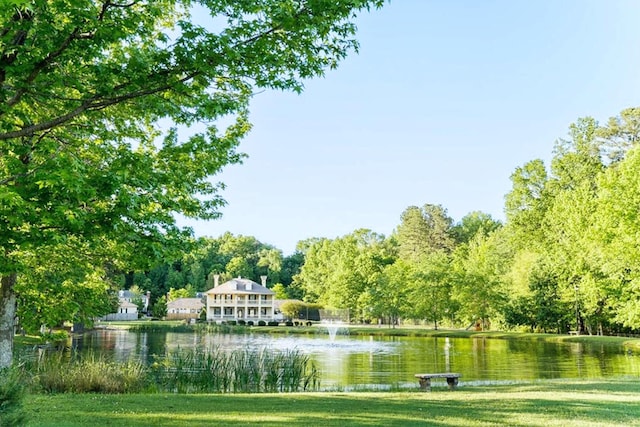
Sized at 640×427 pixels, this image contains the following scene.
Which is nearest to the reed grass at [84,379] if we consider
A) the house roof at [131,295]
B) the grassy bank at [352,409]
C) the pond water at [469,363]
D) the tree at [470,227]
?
the grassy bank at [352,409]

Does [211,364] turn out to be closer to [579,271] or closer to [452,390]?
[452,390]

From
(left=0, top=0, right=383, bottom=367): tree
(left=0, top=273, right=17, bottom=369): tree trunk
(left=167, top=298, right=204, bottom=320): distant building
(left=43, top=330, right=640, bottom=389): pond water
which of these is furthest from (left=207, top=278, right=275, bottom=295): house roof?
(left=0, top=0, right=383, bottom=367): tree

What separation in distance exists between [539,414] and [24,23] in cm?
964

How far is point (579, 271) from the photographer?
43.1 meters

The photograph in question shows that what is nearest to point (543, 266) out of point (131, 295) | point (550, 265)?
point (550, 265)

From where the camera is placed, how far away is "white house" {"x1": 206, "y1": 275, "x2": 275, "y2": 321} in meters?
80.7

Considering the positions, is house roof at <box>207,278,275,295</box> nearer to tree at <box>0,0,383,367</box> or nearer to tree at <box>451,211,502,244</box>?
tree at <box>451,211,502,244</box>

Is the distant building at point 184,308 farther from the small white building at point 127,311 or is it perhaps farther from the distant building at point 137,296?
the distant building at point 137,296

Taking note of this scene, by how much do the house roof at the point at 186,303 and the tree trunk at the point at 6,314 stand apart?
74938mm

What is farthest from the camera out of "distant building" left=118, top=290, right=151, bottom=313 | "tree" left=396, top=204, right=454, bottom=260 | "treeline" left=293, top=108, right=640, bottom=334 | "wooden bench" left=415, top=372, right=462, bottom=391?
"tree" left=396, top=204, right=454, bottom=260

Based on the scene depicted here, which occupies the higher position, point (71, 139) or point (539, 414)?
point (71, 139)

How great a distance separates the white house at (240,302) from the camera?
80.7 m

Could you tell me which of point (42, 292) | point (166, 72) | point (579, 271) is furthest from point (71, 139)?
point (579, 271)

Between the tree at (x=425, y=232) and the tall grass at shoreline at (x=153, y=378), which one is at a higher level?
the tree at (x=425, y=232)
